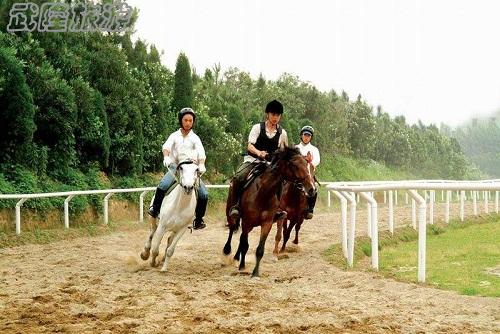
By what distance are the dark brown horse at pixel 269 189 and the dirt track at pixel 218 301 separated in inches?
30.3

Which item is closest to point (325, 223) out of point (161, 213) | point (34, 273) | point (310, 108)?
point (161, 213)

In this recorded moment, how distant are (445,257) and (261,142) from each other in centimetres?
372

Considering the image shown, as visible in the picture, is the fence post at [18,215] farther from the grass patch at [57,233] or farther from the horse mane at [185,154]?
the horse mane at [185,154]

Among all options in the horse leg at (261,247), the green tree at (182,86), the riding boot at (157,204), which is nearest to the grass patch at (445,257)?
the horse leg at (261,247)

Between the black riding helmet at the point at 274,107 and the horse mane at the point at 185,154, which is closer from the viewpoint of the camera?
the horse mane at the point at 185,154

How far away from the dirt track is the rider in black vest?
1.32m

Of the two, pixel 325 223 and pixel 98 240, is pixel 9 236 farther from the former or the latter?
pixel 325 223

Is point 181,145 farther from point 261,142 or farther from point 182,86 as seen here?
point 182,86

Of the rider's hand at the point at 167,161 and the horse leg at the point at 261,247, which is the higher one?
the rider's hand at the point at 167,161

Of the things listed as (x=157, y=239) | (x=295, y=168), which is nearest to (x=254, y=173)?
(x=295, y=168)

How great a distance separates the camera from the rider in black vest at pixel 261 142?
11016mm

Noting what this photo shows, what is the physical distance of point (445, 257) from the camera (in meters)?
11.0

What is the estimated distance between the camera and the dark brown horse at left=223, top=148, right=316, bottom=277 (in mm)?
10055

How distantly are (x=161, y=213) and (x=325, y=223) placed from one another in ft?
35.7
